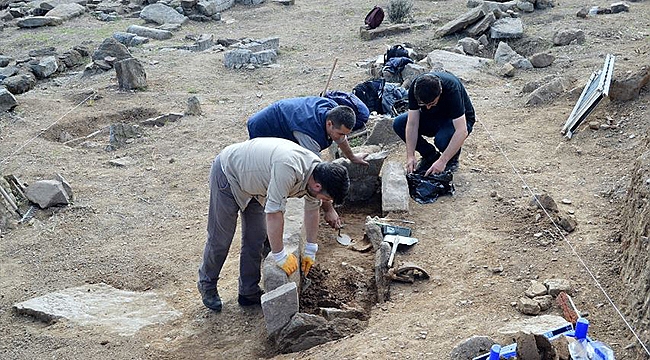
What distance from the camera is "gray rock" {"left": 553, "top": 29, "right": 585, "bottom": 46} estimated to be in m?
11.2

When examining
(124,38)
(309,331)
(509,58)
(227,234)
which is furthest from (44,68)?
(309,331)

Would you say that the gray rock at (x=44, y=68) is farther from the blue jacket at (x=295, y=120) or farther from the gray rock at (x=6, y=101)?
the blue jacket at (x=295, y=120)

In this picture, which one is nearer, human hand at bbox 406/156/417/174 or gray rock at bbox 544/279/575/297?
gray rock at bbox 544/279/575/297

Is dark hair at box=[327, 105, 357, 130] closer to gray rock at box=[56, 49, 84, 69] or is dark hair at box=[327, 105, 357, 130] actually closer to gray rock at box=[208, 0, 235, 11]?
gray rock at box=[56, 49, 84, 69]

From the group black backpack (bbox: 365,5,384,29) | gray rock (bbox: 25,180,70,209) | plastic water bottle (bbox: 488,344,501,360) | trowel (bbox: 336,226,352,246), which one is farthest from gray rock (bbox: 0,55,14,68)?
plastic water bottle (bbox: 488,344,501,360)

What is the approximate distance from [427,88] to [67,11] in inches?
566

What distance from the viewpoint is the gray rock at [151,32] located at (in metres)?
15.3

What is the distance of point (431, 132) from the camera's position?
684cm

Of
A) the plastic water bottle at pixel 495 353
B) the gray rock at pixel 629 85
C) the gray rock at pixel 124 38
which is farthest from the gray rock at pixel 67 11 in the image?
the plastic water bottle at pixel 495 353

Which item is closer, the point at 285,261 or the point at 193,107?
the point at 285,261

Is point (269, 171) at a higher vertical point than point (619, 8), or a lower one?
higher

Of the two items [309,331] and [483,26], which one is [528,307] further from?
[483,26]

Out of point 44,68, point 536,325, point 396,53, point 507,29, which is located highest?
point 536,325

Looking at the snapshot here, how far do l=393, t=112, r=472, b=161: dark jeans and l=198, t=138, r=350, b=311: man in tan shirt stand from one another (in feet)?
6.36
